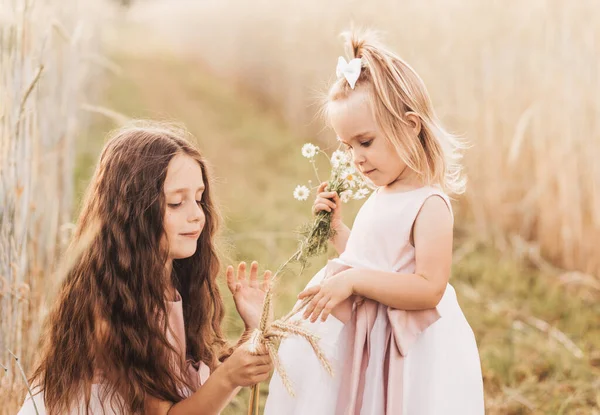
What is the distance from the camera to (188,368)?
6.31 feet

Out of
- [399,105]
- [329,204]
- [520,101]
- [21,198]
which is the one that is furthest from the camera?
[520,101]

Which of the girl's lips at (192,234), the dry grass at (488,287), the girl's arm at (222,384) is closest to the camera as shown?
the girl's arm at (222,384)

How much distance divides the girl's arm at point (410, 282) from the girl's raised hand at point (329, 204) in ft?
0.67

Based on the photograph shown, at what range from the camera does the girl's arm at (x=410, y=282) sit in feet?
5.53

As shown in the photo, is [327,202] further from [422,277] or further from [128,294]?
[128,294]

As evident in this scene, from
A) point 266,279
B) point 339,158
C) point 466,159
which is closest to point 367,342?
point 266,279

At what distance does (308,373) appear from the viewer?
1837mm

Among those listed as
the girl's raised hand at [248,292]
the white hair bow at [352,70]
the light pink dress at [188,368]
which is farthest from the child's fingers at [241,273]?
the white hair bow at [352,70]

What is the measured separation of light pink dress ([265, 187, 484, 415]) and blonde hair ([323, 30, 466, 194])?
3.2 inches

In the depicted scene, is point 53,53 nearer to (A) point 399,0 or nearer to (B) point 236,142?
(A) point 399,0

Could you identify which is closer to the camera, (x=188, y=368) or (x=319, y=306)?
(x=319, y=306)

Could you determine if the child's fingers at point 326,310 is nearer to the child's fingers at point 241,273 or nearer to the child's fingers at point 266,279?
the child's fingers at point 266,279

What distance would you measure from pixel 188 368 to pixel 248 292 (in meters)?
0.25

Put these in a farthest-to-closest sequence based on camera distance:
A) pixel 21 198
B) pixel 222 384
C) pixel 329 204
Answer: pixel 21 198 < pixel 329 204 < pixel 222 384
